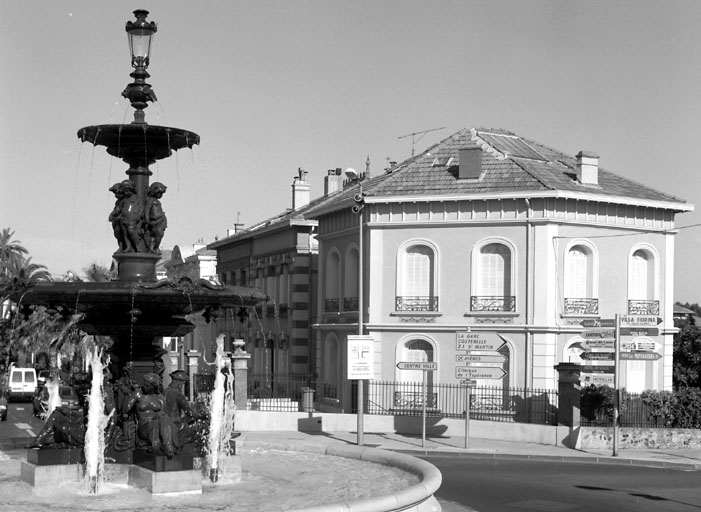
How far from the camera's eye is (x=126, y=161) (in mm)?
15148

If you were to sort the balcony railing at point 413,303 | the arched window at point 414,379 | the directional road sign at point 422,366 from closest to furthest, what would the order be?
the directional road sign at point 422,366, the arched window at point 414,379, the balcony railing at point 413,303

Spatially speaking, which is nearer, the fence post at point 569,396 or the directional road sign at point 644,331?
the fence post at point 569,396

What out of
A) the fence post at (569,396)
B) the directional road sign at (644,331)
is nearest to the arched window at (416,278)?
the directional road sign at (644,331)

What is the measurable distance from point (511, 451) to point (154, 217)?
15.7 m

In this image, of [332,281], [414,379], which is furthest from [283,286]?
[414,379]

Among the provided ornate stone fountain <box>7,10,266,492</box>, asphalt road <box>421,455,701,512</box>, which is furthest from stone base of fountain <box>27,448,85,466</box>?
asphalt road <box>421,455,701,512</box>

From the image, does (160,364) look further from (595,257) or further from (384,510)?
(595,257)

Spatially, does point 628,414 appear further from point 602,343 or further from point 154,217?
point 154,217

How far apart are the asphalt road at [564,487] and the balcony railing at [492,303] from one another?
10.5m

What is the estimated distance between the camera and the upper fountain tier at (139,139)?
47.5 feet

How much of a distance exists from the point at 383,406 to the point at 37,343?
111ft

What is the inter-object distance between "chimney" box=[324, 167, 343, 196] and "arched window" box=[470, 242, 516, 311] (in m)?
19.4

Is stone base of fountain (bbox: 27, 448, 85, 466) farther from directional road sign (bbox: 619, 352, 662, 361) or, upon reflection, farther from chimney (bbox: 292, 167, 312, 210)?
chimney (bbox: 292, 167, 312, 210)

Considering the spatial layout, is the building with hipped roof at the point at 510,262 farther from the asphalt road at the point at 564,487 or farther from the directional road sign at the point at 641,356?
the asphalt road at the point at 564,487
